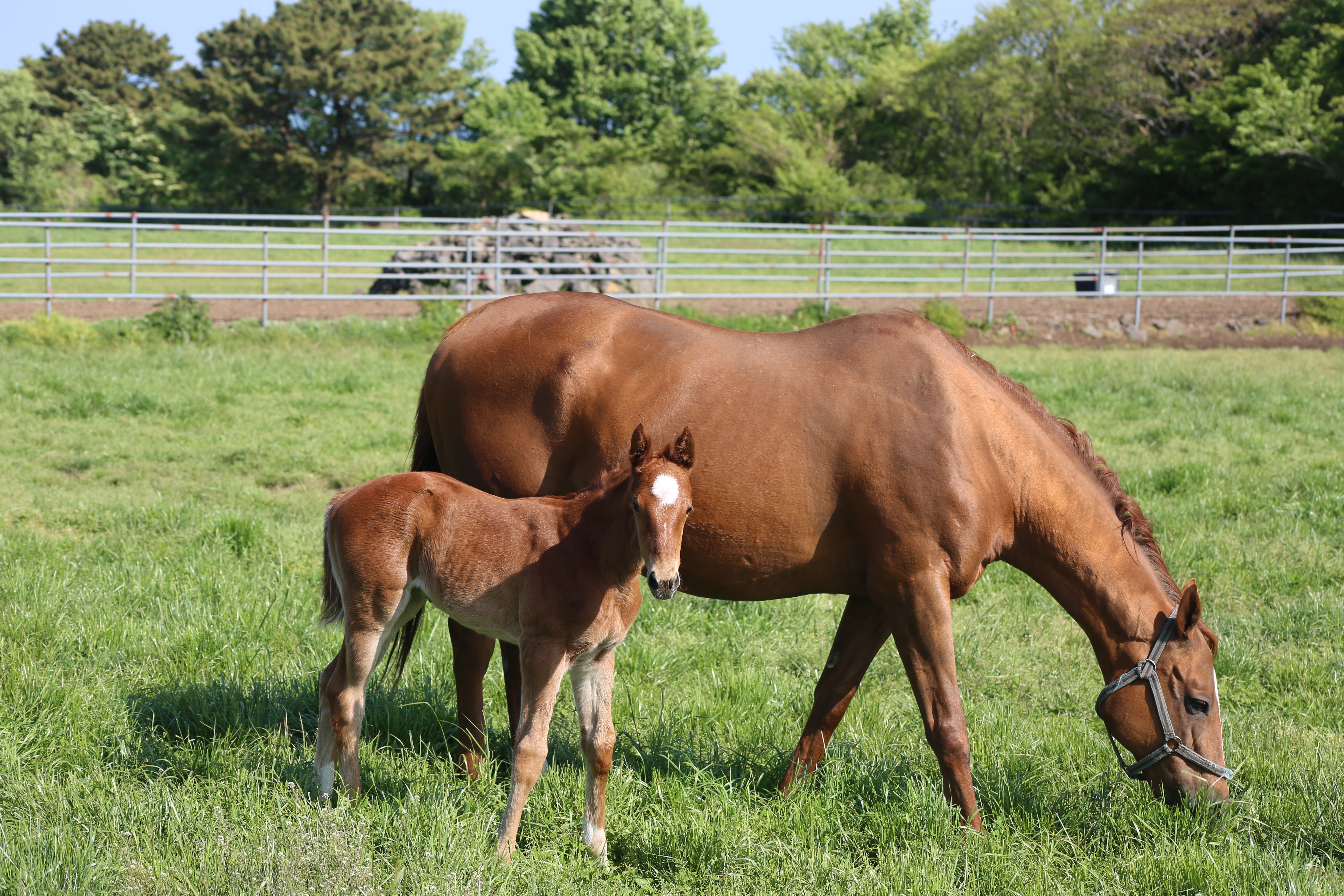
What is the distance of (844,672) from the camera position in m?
3.92

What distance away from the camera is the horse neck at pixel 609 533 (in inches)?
126

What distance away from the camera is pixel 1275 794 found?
360 cm

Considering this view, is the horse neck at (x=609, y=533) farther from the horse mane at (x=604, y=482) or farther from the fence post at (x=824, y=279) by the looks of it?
the fence post at (x=824, y=279)

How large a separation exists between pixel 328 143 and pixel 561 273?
2892 centimetres

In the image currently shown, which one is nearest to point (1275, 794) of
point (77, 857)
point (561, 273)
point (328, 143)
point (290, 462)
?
point (77, 857)

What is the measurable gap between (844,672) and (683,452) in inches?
52.7

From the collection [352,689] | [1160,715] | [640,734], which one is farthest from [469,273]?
[1160,715]

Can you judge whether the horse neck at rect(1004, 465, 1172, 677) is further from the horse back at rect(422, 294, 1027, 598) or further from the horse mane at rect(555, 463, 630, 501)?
the horse mane at rect(555, 463, 630, 501)

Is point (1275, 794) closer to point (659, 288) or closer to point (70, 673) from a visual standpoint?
point (70, 673)

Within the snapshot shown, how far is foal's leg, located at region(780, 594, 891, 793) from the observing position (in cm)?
389

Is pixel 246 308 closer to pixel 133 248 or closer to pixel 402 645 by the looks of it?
pixel 133 248

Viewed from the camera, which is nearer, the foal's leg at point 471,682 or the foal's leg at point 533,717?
the foal's leg at point 533,717

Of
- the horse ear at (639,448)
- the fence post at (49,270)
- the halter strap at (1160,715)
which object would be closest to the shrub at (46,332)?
the fence post at (49,270)

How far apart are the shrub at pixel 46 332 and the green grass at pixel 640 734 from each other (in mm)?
5274
